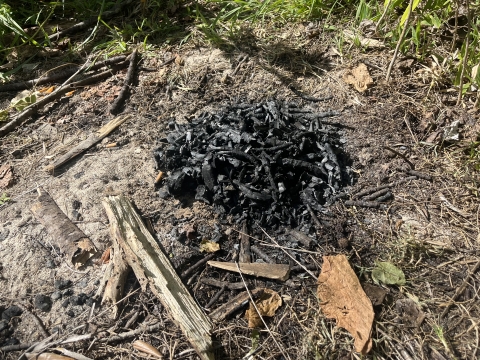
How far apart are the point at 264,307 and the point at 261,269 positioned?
0.80 feet

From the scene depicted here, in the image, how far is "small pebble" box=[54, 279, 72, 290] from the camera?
2462 mm

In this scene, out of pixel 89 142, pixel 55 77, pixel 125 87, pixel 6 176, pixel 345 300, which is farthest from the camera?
pixel 55 77

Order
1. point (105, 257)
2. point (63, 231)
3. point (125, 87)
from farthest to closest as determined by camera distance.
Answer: point (125, 87), point (63, 231), point (105, 257)

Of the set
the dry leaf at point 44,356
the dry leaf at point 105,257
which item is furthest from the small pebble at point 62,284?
the dry leaf at point 44,356

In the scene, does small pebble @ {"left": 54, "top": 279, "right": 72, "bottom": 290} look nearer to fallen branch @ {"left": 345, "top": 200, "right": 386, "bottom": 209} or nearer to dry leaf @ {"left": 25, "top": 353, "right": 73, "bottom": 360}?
dry leaf @ {"left": 25, "top": 353, "right": 73, "bottom": 360}

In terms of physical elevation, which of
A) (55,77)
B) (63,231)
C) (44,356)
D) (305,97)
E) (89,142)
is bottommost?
(44,356)

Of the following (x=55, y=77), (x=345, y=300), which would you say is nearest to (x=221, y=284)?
(x=345, y=300)

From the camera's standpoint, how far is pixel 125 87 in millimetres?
3750

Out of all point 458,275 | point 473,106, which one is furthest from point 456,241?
point 473,106

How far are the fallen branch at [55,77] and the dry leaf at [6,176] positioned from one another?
1.08 metres

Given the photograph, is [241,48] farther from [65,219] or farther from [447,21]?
[65,219]

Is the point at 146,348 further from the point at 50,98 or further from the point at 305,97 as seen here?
the point at 50,98

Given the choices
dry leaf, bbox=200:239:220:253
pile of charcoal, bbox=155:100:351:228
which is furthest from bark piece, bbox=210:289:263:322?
pile of charcoal, bbox=155:100:351:228

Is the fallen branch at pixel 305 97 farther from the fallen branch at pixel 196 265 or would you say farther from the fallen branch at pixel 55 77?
the fallen branch at pixel 55 77
